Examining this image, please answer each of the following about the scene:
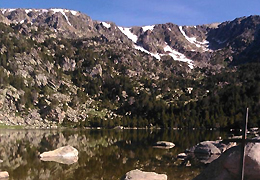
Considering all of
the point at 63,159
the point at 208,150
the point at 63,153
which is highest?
the point at 63,153

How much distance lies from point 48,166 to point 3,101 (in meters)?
155

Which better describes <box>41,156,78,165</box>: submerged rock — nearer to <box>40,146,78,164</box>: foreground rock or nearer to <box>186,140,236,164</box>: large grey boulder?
<box>40,146,78,164</box>: foreground rock

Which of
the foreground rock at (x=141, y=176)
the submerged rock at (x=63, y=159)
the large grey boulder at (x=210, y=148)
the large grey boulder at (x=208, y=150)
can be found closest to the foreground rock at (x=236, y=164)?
the foreground rock at (x=141, y=176)

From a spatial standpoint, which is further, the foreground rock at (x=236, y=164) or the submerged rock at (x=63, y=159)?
the submerged rock at (x=63, y=159)

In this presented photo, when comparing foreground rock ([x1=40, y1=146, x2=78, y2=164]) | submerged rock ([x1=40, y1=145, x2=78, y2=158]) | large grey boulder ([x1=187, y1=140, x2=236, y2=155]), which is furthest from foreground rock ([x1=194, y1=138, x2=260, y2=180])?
large grey boulder ([x1=187, y1=140, x2=236, y2=155])

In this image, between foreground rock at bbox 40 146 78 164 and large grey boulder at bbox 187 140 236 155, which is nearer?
foreground rock at bbox 40 146 78 164

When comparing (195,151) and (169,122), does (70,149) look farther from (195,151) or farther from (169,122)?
(169,122)

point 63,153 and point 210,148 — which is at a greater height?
point 210,148

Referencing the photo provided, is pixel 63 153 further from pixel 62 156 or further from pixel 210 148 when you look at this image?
pixel 210 148

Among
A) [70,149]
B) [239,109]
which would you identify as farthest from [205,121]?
[70,149]

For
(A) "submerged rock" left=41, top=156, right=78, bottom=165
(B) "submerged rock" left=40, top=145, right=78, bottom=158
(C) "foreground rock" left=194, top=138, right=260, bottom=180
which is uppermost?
(C) "foreground rock" left=194, top=138, right=260, bottom=180

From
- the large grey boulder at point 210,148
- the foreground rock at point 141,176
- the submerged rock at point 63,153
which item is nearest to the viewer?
the foreground rock at point 141,176

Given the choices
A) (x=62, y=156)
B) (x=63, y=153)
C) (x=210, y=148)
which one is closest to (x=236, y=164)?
(x=62, y=156)

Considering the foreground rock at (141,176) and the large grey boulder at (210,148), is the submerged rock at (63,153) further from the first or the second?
the large grey boulder at (210,148)
